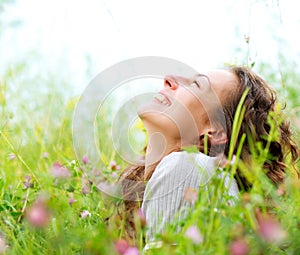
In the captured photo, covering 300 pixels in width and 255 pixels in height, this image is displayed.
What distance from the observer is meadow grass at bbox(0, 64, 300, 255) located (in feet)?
3.14

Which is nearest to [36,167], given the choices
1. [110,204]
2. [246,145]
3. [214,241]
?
[110,204]

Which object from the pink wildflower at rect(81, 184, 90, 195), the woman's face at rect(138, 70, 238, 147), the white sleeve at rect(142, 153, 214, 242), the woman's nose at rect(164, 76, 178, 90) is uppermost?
the woman's nose at rect(164, 76, 178, 90)

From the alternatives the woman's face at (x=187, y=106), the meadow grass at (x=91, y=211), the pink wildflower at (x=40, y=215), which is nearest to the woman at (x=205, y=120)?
the woman's face at (x=187, y=106)

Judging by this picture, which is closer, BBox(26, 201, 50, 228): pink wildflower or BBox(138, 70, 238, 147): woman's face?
BBox(26, 201, 50, 228): pink wildflower

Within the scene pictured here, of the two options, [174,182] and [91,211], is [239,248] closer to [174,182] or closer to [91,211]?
[174,182]

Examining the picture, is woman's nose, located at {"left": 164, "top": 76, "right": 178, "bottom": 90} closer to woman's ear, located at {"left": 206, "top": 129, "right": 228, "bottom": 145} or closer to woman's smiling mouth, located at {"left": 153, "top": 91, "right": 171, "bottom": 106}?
woman's smiling mouth, located at {"left": 153, "top": 91, "right": 171, "bottom": 106}

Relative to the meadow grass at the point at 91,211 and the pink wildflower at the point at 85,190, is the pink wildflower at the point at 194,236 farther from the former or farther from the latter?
the pink wildflower at the point at 85,190

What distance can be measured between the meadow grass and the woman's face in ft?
0.60

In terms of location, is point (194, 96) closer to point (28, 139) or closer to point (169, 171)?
point (169, 171)

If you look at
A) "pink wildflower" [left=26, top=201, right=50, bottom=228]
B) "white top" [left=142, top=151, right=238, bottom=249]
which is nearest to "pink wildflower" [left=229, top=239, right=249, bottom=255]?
"pink wildflower" [left=26, top=201, right=50, bottom=228]

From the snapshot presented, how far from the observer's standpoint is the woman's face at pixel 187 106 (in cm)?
170

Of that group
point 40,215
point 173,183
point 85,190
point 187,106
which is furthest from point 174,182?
point 40,215

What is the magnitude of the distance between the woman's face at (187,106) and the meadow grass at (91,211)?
0.18m

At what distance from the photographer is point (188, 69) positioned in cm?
199
